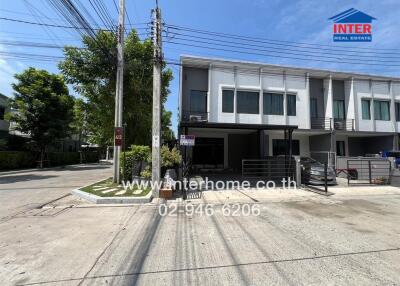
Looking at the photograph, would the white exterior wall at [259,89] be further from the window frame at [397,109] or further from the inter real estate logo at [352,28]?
the window frame at [397,109]

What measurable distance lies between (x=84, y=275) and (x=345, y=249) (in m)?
4.59

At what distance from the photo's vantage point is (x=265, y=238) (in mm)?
5094

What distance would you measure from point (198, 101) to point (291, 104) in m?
7.42

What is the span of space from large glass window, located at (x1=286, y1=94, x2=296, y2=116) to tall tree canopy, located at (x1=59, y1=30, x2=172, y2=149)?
11.0 metres

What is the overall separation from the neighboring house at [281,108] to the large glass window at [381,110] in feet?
0.25

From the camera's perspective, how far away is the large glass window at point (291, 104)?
18628mm

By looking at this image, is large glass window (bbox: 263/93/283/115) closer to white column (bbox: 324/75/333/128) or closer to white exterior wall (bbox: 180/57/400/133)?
white exterior wall (bbox: 180/57/400/133)

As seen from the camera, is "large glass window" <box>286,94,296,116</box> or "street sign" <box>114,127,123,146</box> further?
"large glass window" <box>286,94,296,116</box>

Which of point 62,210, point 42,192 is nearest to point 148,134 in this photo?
point 42,192

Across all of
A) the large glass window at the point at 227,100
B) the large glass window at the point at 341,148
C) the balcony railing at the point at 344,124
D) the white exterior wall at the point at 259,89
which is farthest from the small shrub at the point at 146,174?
the large glass window at the point at 341,148

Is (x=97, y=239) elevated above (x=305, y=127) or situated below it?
below

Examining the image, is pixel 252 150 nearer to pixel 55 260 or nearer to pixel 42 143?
pixel 55 260

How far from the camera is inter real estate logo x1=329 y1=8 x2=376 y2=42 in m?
13.0

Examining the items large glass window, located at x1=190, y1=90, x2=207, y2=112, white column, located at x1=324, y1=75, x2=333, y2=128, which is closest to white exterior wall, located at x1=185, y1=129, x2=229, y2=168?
large glass window, located at x1=190, y1=90, x2=207, y2=112
